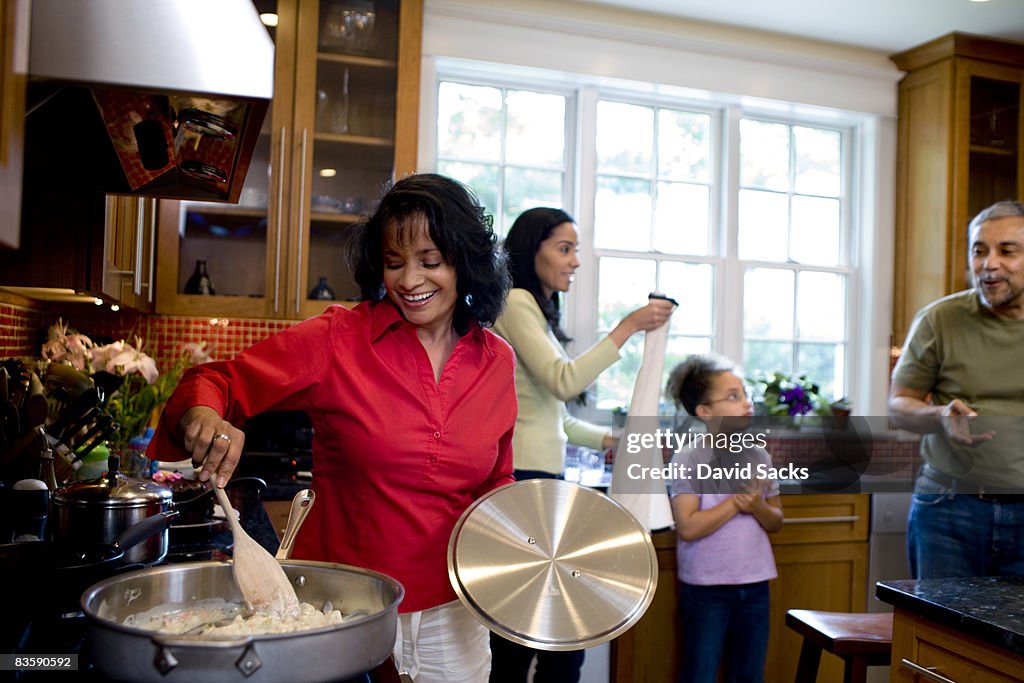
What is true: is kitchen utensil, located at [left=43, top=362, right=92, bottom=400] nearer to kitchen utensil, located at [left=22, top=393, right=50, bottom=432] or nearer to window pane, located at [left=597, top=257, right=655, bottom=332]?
kitchen utensil, located at [left=22, top=393, right=50, bottom=432]

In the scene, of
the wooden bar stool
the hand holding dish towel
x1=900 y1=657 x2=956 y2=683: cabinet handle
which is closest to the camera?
x1=900 y1=657 x2=956 y2=683: cabinet handle

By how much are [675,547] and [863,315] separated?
172cm

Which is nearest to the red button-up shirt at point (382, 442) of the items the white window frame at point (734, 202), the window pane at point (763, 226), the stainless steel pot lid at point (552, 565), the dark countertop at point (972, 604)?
the stainless steel pot lid at point (552, 565)

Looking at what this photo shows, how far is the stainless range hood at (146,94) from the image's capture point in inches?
33.7

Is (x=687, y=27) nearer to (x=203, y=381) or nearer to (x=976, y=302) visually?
(x=976, y=302)

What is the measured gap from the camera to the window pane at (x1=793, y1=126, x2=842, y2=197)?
3879mm

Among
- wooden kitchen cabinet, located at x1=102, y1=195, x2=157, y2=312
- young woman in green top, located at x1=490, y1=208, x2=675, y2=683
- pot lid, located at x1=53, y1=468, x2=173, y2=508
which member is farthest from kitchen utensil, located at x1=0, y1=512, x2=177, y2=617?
young woman in green top, located at x1=490, y1=208, x2=675, y2=683

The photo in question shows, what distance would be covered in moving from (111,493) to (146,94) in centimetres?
60

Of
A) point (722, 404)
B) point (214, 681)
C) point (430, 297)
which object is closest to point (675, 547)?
point (722, 404)

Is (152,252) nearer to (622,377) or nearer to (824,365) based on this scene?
(622,377)

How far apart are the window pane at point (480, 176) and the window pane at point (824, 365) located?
1465 millimetres

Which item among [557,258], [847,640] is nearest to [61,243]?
[557,258]

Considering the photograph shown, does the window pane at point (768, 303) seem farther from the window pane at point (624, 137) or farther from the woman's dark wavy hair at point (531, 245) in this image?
the woman's dark wavy hair at point (531, 245)

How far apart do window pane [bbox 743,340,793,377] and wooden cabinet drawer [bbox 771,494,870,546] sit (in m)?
0.82
